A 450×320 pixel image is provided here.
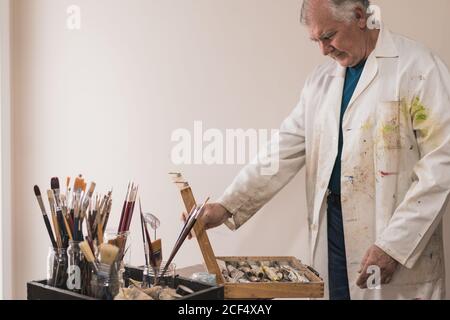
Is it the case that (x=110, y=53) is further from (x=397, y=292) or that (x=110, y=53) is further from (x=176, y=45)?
(x=397, y=292)

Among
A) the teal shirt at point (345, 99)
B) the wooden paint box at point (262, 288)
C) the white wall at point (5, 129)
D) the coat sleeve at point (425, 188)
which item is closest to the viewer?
the wooden paint box at point (262, 288)

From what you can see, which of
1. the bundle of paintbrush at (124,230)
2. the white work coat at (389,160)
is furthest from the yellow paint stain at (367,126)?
the bundle of paintbrush at (124,230)

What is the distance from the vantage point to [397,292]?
4.17ft

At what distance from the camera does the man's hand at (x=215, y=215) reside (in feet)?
4.42

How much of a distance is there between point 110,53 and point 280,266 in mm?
721

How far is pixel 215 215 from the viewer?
1358 millimetres

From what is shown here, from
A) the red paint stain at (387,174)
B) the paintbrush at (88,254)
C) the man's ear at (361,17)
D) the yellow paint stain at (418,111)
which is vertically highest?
the man's ear at (361,17)

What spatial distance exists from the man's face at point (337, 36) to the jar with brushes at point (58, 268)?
79cm

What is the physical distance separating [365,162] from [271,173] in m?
0.24

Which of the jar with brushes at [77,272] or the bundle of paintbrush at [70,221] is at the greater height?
the bundle of paintbrush at [70,221]

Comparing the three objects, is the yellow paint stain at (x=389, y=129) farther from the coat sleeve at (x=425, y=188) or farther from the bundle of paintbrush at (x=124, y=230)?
the bundle of paintbrush at (x=124, y=230)

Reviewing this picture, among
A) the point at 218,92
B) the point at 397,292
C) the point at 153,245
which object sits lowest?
the point at 397,292

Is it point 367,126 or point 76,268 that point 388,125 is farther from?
point 76,268
